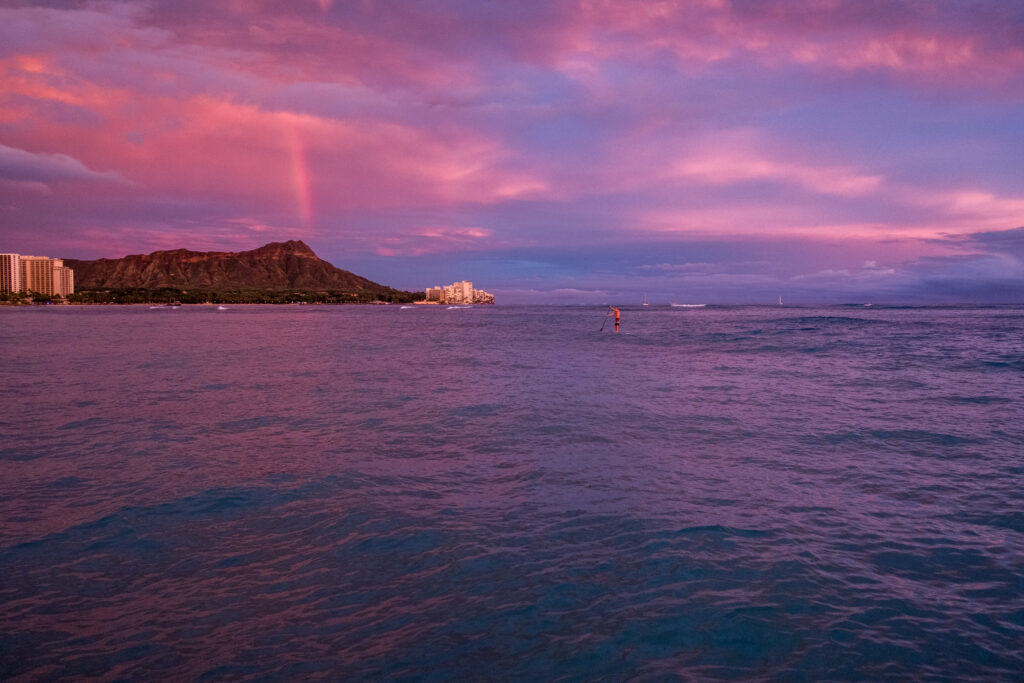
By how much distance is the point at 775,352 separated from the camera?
41.1 metres

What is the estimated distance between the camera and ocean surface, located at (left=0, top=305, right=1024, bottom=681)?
5547 mm

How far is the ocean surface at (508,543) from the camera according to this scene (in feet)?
18.2

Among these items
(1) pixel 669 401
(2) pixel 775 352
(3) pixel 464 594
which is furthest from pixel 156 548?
(2) pixel 775 352

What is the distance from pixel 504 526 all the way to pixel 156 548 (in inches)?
186

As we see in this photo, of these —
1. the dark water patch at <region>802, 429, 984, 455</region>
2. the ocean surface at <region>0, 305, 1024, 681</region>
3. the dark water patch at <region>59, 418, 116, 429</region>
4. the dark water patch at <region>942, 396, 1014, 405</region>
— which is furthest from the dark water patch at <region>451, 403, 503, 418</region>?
the dark water patch at <region>942, 396, 1014, 405</region>

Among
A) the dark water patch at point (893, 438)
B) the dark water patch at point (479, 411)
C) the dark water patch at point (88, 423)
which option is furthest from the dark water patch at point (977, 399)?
the dark water patch at point (88, 423)

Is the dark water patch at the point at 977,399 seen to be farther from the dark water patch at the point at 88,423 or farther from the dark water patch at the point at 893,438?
the dark water patch at the point at 88,423

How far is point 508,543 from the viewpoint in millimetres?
7898

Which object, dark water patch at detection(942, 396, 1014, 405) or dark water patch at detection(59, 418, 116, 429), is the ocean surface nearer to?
dark water patch at detection(59, 418, 116, 429)

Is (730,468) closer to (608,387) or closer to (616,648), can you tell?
(616,648)

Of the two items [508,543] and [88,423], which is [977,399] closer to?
[508,543]

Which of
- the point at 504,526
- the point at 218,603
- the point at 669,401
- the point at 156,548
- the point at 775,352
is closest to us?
the point at 218,603

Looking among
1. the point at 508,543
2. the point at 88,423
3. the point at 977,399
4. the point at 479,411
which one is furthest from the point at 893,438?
the point at 88,423

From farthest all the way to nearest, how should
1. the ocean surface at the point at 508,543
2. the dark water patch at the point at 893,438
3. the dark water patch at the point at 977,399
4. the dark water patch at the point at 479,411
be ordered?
the dark water patch at the point at 977,399 → the dark water patch at the point at 479,411 → the dark water patch at the point at 893,438 → the ocean surface at the point at 508,543
